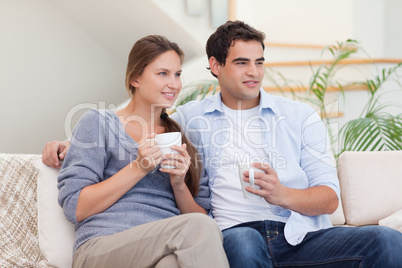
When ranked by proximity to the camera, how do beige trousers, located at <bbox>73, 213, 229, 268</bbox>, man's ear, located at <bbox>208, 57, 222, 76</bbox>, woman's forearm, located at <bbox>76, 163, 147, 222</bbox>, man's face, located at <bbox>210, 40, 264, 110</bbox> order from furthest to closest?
man's ear, located at <bbox>208, 57, 222, 76</bbox>
man's face, located at <bbox>210, 40, 264, 110</bbox>
woman's forearm, located at <bbox>76, 163, 147, 222</bbox>
beige trousers, located at <bbox>73, 213, 229, 268</bbox>

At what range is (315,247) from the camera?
5.10 ft

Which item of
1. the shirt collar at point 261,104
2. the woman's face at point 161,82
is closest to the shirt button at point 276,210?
the shirt collar at point 261,104

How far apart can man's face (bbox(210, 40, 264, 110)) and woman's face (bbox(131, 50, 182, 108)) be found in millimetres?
251

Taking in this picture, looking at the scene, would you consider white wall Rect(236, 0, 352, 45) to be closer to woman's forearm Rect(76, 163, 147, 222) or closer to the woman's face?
the woman's face

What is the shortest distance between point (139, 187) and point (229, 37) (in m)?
0.71

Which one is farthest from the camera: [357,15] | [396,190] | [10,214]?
[357,15]

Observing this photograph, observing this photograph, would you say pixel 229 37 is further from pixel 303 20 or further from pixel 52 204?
pixel 303 20

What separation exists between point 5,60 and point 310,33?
8.45 feet

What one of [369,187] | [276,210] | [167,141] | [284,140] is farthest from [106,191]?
[369,187]

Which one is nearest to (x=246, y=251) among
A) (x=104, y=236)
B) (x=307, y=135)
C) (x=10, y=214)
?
(x=104, y=236)

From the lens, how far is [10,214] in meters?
1.79

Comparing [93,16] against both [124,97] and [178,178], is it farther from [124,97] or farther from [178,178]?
[178,178]

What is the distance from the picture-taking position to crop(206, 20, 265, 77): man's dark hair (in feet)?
6.23

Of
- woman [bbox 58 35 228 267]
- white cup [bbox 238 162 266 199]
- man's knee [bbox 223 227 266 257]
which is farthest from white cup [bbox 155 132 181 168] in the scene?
man's knee [bbox 223 227 266 257]
